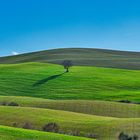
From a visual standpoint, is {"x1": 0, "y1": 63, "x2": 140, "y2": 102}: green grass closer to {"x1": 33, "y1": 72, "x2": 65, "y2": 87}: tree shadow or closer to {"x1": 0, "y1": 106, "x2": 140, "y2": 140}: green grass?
{"x1": 33, "y1": 72, "x2": 65, "y2": 87}: tree shadow

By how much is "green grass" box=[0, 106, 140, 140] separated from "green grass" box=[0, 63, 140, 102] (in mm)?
21194

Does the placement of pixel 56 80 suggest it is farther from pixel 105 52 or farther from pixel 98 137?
pixel 105 52

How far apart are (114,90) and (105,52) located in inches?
2397

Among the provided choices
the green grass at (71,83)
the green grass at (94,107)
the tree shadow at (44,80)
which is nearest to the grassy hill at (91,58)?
the green grass at (71,83)

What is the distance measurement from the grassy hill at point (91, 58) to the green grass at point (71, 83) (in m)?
8.92

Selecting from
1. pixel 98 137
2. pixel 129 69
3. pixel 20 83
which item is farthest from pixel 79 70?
pixel 98 137

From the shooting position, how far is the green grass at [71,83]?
65.5m

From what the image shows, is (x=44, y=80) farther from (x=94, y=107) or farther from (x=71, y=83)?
(x=94, y=107)

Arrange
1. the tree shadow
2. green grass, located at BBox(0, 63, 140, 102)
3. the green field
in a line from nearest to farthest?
the green field, green grass, located at BBox(0, 63, 140, 102), the tree shadow

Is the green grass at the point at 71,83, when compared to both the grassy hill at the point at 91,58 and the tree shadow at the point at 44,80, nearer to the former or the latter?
the tree shadow at the point at 44,80

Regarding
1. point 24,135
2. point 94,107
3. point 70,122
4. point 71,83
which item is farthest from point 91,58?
point 24,135

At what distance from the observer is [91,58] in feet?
373

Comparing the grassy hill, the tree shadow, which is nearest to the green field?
the tree shadow

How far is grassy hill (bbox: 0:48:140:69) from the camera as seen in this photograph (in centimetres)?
10318
